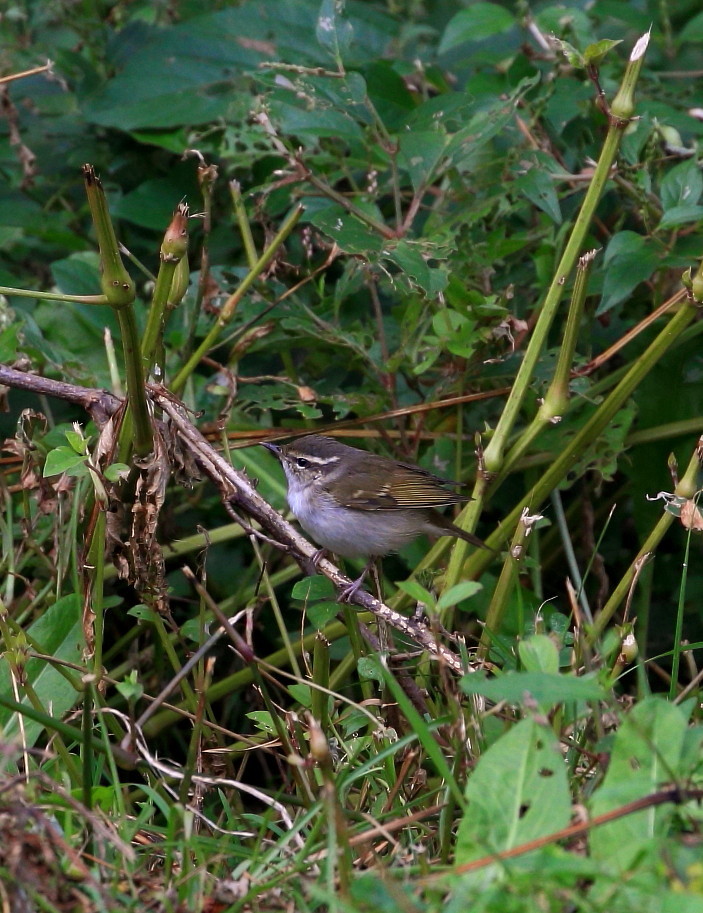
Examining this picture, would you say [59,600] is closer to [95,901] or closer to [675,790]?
[95,901]

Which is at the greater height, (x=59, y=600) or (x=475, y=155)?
(x=475, y=155)

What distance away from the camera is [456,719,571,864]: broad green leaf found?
1939mm

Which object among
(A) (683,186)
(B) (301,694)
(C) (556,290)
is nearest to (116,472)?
(B) (301,694)

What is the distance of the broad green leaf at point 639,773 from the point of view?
1900 mm

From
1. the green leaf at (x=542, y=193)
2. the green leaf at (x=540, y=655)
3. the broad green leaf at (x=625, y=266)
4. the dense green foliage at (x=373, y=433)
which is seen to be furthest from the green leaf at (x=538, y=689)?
the green leaf at (x=542, y=193)

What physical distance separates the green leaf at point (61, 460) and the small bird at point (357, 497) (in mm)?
1165

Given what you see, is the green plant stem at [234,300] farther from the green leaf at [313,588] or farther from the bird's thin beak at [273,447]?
the green leaf at [313,588]

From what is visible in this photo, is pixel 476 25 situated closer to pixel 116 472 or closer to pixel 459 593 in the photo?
pixel 116 472

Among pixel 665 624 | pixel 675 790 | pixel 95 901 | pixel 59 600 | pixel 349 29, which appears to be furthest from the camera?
pixel 665 624

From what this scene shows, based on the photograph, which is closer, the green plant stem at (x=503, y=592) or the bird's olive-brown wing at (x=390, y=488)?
the green plant stem at (x=503, y=592)

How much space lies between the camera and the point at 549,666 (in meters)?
2.04

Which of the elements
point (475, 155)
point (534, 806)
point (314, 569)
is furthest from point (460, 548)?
point (475, 155)

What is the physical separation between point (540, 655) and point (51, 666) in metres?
1.53

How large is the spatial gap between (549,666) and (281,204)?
2.81 meters
